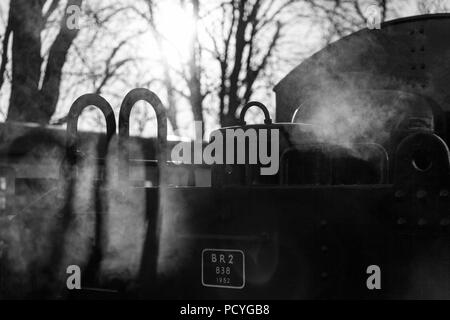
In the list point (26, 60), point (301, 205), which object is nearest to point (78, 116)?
point (301, 205)

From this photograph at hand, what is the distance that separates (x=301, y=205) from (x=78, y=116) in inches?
49.5

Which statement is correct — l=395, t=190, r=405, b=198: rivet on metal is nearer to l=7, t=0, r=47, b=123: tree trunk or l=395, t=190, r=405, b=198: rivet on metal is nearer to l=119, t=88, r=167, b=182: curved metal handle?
l=119, t=88, r=167, b=182: curved metal handle

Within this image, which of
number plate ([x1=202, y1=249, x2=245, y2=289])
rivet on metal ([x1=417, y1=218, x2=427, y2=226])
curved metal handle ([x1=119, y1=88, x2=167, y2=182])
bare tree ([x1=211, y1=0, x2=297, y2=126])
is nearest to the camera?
rivet on metal ([x1=417, y1=218, x2=427, y2=226])

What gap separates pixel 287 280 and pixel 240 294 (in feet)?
0.73

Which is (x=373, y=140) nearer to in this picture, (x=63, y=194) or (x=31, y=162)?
(x=63, y=194)

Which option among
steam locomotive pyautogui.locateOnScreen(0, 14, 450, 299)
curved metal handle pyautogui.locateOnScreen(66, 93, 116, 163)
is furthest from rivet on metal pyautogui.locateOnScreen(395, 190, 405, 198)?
curved metal handle pyautogui.locateOnScreen(66, 93, 116, 163)

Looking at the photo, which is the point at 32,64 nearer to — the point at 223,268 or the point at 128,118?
the point at 128,118

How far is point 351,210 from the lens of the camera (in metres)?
2.88

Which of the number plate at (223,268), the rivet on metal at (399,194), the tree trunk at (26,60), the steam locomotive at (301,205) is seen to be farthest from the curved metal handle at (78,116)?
the tree trunk at (26,60)

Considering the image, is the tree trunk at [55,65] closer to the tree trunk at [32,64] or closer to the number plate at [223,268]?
the tree trunk at [32,64]

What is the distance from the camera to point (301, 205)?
3012mm

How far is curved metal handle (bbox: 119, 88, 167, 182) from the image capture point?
3469 mm

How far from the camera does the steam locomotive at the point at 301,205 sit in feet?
9.09

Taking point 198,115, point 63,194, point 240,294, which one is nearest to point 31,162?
point 198,115
